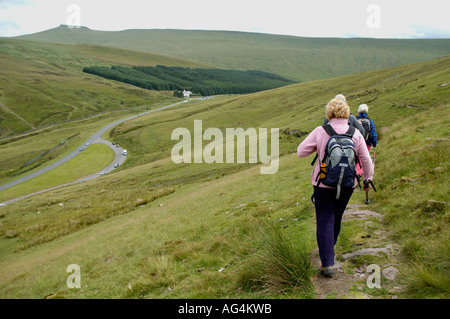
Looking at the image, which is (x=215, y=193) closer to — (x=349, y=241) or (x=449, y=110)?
(x=349, y=241)

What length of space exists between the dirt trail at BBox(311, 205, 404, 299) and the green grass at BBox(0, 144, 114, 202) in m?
70.5

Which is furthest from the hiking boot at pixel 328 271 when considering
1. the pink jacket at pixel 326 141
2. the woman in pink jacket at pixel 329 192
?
the pink jacket at pixel 326 141

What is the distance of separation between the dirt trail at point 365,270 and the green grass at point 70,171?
70.5 m

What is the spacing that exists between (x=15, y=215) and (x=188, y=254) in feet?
117

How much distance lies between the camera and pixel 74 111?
171750mm

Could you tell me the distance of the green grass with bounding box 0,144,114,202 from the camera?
62.9 meters

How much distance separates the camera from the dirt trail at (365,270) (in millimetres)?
5012

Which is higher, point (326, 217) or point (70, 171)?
point (326, 217)

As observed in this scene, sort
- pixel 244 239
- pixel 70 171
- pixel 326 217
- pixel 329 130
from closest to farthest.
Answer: pixel 329 130 < pixel 326 217 < pixel 244 239 < pixel 70 171

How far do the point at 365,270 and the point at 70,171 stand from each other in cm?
8004

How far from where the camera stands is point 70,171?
2886 inches

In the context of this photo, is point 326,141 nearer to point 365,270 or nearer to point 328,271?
point 328,271

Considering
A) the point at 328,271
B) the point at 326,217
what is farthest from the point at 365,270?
the point at 326,217

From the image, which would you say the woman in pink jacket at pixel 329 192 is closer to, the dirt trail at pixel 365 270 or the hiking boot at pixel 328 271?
the hiking boot at pixel 328 271
